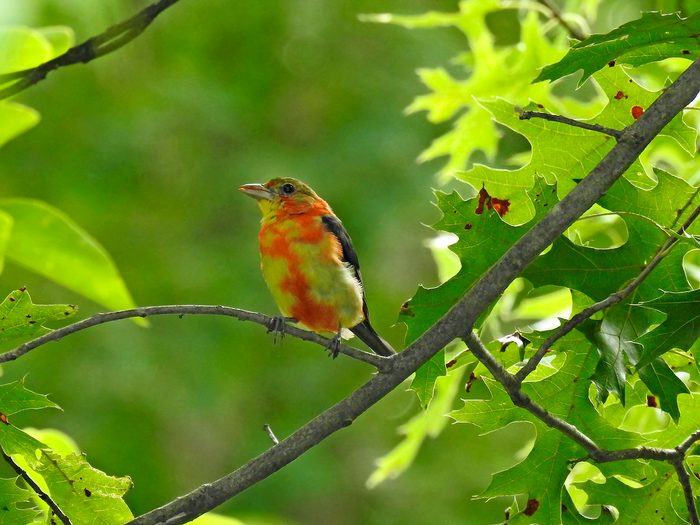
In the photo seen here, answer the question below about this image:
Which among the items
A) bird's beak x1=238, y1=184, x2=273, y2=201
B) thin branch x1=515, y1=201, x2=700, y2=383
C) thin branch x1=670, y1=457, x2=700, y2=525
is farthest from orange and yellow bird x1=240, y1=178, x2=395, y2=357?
thin branch x1=670, y1=457, x2=700, y2=525

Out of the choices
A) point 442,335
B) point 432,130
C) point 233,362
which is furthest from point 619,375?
point 432,130

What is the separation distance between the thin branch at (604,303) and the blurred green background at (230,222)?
289 inches

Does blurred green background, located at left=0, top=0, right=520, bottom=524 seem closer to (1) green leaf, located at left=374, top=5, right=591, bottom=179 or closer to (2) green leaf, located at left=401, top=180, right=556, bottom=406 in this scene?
(1) green leaf, located at left=374, top=5, right=591, bottom=179

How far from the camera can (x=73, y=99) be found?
10.6 metres

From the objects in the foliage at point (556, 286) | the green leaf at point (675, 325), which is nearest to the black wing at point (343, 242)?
the foliage at point (556, 286)

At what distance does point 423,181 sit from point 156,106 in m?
2.88

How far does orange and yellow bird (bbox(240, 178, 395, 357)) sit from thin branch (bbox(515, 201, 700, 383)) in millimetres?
1483

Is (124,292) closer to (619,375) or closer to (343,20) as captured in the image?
(619,375)

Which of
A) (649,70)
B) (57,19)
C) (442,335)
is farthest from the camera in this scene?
(57,19)

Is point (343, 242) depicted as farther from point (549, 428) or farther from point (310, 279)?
point (549, 428)

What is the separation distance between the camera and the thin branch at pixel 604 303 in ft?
6.49

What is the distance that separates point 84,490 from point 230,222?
30.9ft

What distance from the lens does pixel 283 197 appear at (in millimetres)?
4023

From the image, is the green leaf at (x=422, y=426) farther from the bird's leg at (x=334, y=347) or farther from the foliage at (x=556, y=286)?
the foliage at (x=556, y=286)
